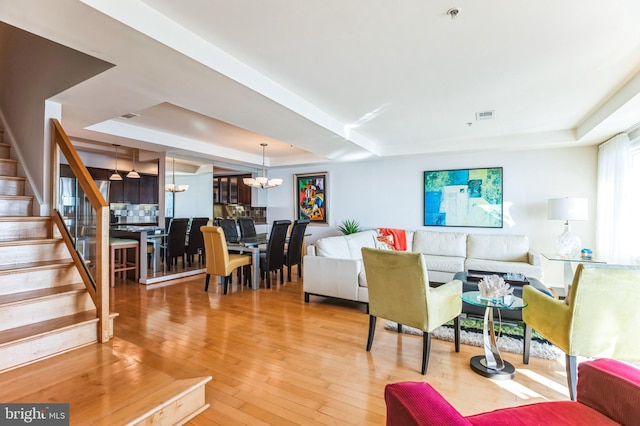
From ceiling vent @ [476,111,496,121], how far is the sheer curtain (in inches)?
65.6

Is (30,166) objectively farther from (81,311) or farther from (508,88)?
(508,88)

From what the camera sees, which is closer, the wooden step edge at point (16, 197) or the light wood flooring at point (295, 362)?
the light wood flooring at point (295, 362)

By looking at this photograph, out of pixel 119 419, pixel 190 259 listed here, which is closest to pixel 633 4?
pixel 119 419

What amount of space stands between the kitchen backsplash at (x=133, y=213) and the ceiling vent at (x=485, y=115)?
318 inches

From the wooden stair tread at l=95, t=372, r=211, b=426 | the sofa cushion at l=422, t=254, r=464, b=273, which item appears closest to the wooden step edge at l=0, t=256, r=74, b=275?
the wooden stair tread at l=95, t=372, r=211, b=426

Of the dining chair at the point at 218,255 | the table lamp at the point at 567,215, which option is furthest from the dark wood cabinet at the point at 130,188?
the table lamp at the point at 567,215

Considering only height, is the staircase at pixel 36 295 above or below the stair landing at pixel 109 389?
above

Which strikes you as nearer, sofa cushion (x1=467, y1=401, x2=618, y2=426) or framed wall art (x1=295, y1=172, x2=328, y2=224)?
sofa cushion (x1=467, y1=401, x2=618, y2=426)

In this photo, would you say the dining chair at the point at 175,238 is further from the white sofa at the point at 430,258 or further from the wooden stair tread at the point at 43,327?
the wooden stair tread at the point at 43,327

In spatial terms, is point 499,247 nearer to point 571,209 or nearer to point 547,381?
point 571,209

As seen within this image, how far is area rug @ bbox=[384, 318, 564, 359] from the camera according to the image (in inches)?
Answer: 107

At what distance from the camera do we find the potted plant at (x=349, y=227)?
21.8 ft

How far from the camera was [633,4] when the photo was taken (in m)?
1.87

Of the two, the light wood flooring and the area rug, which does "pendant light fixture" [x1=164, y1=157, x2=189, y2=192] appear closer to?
the light wood flooring
